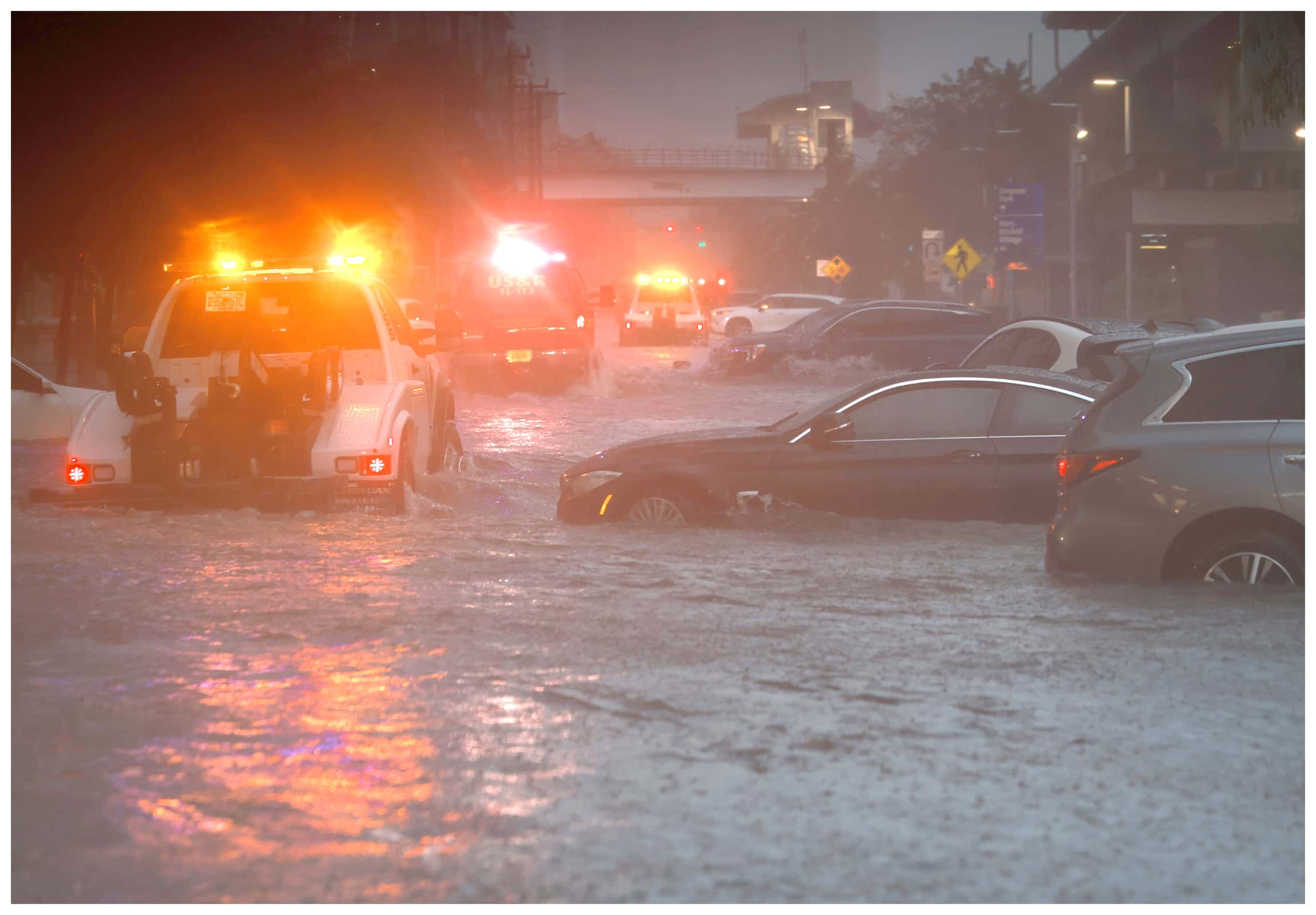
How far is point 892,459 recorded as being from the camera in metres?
10.6

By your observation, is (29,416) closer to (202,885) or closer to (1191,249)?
(202,885)

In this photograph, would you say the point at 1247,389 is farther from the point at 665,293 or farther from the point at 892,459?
the point at 665,293

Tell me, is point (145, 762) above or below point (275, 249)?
below

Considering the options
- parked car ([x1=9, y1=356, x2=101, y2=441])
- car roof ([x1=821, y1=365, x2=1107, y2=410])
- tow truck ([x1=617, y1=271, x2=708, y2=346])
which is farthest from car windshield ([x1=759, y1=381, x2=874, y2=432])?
tow truck ([x1=617, y1=271, x2=708, y2=346])

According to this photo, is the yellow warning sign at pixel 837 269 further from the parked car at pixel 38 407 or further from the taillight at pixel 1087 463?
the taillight at pixel 1087 463

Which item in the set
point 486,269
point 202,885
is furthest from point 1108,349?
point 486,269

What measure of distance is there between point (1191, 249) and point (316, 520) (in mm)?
53012

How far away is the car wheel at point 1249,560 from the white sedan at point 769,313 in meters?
43.5

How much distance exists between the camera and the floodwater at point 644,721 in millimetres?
4508

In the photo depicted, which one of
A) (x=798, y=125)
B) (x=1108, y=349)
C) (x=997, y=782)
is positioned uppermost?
Result: (x=798, y=125)

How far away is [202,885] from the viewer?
4.36 meters

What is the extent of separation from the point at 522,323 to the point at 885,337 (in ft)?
20.9

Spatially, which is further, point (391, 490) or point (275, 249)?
point (275, 249)

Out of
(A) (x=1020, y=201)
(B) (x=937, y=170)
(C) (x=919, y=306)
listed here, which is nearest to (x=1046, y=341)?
(C) (x=919, y=306)
